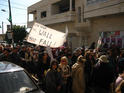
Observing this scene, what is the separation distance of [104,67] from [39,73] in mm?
2475

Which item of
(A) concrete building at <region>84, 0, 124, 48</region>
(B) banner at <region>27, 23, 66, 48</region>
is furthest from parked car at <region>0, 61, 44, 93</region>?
(A) concrete building at <region>84, 0, 124, 48</region>

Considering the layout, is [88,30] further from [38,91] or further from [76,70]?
[38,91]

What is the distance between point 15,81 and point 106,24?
46.5 feet

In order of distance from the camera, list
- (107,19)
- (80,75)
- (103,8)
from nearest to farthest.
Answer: (80,75) → (103,8) → (107,19)

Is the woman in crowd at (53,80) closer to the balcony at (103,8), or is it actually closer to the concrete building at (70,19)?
the balcony at (103,8)

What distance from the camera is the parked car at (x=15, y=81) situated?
3.30 meters

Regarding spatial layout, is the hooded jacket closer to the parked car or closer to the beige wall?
the parked car

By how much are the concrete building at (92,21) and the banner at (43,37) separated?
28.6 feet

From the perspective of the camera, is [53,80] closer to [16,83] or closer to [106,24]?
[16,83]

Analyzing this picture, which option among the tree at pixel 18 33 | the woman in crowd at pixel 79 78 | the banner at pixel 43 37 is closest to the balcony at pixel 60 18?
the tree at pixel 18 33

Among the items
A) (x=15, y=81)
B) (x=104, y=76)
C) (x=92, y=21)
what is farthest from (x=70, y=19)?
(x=15, y=81)

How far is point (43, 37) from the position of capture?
6059mm

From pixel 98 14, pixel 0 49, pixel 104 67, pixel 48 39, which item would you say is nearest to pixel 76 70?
pixel 104 67

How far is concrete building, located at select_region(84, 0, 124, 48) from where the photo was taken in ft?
45.9
